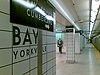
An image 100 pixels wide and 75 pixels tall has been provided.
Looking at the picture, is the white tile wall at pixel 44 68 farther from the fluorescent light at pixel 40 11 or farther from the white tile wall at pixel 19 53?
the fluorescent light at pixel 40 11

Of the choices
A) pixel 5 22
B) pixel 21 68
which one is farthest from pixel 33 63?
pixel 5 22

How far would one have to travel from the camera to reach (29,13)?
2.99 m

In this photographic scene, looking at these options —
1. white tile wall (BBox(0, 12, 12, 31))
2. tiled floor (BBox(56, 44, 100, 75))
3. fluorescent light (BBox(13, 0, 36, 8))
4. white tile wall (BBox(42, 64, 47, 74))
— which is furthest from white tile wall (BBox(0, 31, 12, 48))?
tiled floor (BBox(56, 44, 100, 75))

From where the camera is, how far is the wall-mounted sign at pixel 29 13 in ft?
8.11

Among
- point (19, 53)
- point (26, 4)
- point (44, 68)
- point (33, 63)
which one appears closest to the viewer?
point (19, 53)

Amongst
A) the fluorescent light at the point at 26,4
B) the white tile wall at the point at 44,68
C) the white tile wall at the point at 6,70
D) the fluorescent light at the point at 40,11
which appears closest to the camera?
the white tile wall at the point at 6,70

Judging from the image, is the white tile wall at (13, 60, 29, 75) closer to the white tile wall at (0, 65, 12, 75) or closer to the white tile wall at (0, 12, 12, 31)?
the white tile wall at (0, 65, 12, 75)

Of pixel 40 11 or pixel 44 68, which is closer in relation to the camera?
pixel 40 11

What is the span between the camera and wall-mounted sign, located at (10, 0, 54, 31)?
2472 mm

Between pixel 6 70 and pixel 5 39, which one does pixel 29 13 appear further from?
pixel 6 70

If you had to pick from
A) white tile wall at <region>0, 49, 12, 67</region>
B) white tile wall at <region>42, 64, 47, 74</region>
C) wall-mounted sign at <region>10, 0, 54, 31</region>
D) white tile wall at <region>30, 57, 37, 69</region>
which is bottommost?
white tile wall at <region>42, 64, 47, 74</region>

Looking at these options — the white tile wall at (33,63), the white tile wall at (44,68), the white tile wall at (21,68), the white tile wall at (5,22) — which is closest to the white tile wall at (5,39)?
the white tile wall at (5,22)

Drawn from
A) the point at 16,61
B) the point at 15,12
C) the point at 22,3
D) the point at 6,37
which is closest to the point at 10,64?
the point at 16,61

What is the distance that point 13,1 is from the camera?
94.7 inches
